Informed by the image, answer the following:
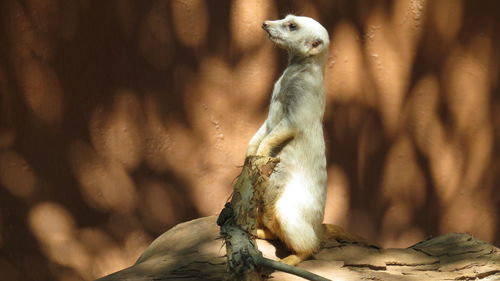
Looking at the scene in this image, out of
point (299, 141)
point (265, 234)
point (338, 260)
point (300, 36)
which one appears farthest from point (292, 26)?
point (338, 260)

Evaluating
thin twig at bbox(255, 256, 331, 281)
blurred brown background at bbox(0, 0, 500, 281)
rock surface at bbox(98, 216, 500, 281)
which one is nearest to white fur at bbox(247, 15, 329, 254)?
rock surface at bbox(98, 216, 500, 281)

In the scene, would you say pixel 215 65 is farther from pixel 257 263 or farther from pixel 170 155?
pixel 257 263

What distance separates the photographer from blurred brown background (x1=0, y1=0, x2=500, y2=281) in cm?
433

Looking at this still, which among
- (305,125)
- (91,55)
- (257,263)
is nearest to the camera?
(257,263)

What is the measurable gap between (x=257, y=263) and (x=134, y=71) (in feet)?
5.89

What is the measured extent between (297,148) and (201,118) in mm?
1083

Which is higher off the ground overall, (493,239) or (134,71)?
(134,71)

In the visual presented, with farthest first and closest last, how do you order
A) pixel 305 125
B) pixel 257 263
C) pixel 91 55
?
1. pixel 91 55
2. pixel 305 125
3. pixel 257 263

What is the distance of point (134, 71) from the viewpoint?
4.38 metres

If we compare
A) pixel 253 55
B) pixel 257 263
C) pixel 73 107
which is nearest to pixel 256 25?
pixel 253 55

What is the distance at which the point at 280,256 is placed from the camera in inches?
135

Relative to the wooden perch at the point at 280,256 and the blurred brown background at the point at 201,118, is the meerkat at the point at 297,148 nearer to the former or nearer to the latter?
the wooden perch at the point at 280,256

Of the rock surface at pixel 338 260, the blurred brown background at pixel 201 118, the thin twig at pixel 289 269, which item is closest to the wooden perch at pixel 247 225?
the thin twig at pixel 289 269

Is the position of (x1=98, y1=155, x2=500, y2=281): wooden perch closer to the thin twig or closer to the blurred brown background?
the thin twig
